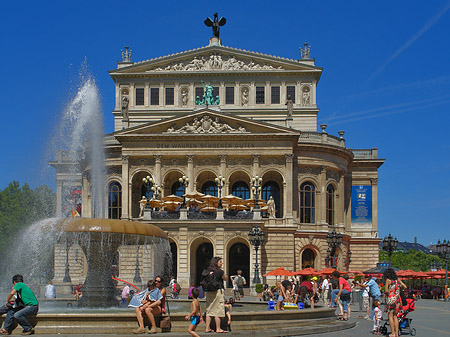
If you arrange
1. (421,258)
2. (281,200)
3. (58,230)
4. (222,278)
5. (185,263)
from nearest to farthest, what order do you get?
(222,278)
(58,230)
(185,263)
(281,200)
(421,258)

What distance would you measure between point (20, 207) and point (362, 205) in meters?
36.0

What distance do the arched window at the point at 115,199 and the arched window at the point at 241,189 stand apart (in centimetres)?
1016

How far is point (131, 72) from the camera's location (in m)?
65.6

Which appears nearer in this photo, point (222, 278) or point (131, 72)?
point (222, 278)

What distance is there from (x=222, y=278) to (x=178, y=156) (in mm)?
41048

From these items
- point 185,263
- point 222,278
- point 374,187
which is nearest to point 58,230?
point 222,278

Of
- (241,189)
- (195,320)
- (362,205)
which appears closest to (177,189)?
(241,189)

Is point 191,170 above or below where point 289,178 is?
above

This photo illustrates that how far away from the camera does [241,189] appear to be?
62625 mm

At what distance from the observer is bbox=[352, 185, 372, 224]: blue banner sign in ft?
217

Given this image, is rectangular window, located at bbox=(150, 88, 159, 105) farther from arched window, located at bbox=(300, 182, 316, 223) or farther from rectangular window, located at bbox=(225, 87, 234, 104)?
arched window, located at bbox=(300, 182, 316, 223)

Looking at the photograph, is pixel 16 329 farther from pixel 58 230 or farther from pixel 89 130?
pixel 89 130

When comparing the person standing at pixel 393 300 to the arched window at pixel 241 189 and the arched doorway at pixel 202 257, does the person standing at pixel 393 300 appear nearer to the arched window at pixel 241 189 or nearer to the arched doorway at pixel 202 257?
the arched doorway at pixel 202 257

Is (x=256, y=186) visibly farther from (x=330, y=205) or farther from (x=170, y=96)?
(x=170, y=96)
